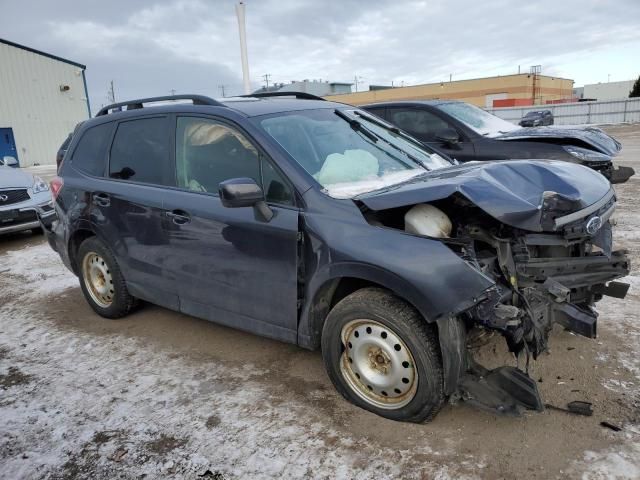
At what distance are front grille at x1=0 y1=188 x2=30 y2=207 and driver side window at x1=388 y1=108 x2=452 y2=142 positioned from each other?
591 cm

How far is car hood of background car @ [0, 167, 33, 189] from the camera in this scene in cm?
807

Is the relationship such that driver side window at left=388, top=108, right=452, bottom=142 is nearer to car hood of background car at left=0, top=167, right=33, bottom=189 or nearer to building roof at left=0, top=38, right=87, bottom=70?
car hood of background car at left=0, top=167, right=33, bottom=189

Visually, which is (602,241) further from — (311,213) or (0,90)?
(0,90)

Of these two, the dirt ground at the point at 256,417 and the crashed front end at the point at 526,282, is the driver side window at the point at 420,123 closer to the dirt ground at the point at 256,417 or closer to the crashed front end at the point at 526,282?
the dirt ground at the point at 256,417

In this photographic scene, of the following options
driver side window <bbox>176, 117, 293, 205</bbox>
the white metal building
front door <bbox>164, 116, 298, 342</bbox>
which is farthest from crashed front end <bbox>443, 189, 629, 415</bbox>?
the white metal building

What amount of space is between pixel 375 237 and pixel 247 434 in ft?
4.25

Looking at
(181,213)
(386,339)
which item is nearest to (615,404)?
(386,339)

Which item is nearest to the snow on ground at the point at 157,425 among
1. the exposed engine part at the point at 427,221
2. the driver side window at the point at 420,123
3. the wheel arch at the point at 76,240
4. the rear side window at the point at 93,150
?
the wheel arch at the point at 76,240

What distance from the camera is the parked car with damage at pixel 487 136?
6159 mm

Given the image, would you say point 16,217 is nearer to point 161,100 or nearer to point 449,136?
A: point 161,100

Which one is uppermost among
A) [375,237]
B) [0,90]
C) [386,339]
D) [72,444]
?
[0,90]

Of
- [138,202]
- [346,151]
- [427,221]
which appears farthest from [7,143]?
[427,221]

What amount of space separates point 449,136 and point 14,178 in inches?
272

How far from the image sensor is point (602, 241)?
3.26 m
